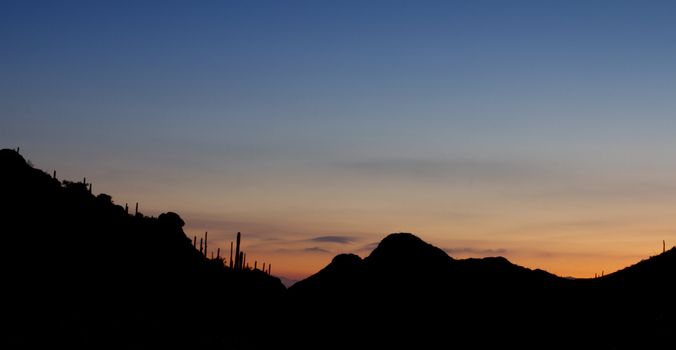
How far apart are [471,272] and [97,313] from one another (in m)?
24.3

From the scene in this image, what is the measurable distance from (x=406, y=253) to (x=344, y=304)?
6.12 m

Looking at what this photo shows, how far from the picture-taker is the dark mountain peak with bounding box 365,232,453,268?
173 ft

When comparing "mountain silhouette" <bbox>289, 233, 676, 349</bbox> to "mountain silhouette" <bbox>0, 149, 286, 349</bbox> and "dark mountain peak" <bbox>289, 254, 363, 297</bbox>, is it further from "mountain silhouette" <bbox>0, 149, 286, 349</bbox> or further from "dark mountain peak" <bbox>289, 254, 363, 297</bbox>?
"mountain silhouette" <bbox>0, 149, 286, 349</bbox>

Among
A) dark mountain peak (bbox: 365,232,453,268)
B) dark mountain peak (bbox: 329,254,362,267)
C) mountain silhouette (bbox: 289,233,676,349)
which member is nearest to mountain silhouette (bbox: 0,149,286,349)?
dark mountain peak (bbox: 329,254,362,267)

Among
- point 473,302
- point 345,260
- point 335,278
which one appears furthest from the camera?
point 345,260

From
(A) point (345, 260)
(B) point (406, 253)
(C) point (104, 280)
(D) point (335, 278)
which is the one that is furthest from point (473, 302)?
(C) point (104, 280)

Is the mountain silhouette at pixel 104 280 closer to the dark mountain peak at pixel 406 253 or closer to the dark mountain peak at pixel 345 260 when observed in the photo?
the dark mountain peak at pixel 345 260

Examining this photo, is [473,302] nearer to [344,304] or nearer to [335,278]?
[344,304]

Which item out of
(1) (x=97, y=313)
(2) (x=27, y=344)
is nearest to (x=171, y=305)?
(1) (x=97, y=313)

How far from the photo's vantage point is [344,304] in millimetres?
49938

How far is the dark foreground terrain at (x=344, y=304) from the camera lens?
4325 centimetres

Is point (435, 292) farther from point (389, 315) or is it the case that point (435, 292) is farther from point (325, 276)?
point (325, 276)

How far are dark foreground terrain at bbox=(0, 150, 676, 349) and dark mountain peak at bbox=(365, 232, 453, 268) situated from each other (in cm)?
9

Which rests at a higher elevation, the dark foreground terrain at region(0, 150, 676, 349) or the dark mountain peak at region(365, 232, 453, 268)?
the dark mountain peak at region(365, 232, 453, 268)
